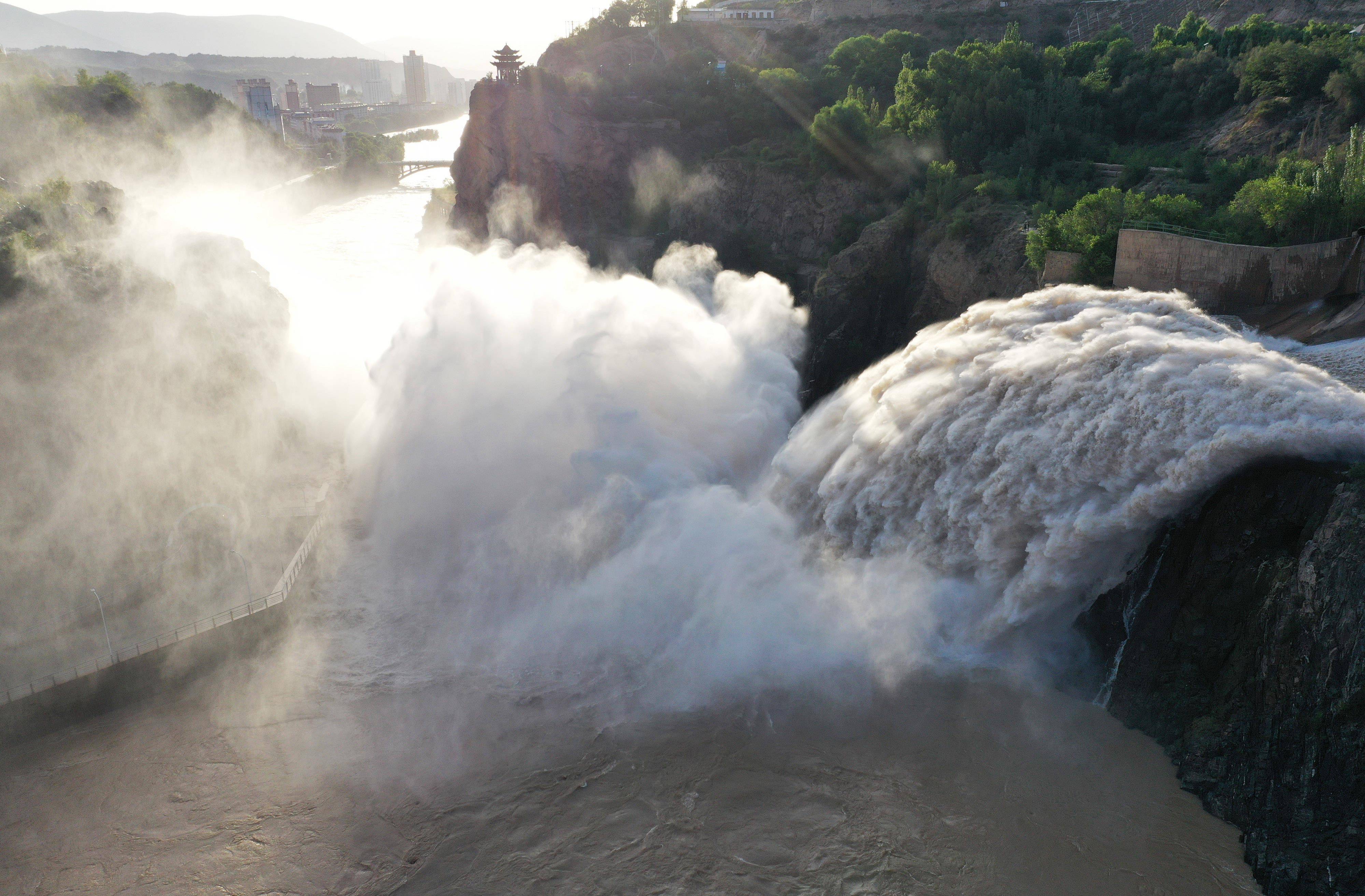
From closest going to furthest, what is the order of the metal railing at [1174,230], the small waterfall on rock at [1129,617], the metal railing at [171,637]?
the small waterfall on rock at [1129,617], the metal railing at [171,637], the metal railing at [1174,230]

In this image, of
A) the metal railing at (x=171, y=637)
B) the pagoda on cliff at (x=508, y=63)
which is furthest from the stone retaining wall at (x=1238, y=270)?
the pagoda on cliff at (x=508, y=63)

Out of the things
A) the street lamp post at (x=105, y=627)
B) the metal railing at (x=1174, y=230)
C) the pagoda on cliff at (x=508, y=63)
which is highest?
the pagoda on cliff at (x=508, y=63)

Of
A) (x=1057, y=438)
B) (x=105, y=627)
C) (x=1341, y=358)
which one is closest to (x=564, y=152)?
(x=105, y=627)

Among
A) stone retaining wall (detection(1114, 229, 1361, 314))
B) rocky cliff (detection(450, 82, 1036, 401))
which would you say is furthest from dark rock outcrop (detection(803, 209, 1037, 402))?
stone retaining wall (detection(1114, 229, 1361, 314))

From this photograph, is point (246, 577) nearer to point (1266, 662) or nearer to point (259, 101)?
point (1266, 662)

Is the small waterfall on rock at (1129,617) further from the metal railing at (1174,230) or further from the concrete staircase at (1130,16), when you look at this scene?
the concrete staircase at (1130,16)

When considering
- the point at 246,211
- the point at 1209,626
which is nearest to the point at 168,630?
the point at 1209,626

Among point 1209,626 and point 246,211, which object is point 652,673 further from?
point 246,211
